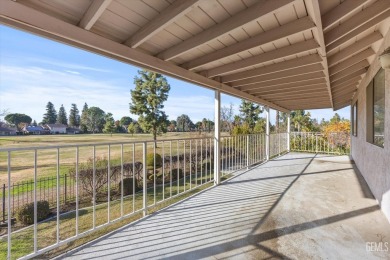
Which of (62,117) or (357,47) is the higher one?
(62,117)

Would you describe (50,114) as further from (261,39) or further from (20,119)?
(261,39)

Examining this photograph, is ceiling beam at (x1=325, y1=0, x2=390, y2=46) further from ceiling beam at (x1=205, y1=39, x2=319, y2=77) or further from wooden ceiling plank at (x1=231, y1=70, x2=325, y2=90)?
wooden ceiling plank at (x1=231, y1=70, x2=325, y2=90)

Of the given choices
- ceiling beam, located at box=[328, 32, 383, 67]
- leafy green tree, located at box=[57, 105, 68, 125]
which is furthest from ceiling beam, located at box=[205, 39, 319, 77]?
leafy green tree, located at box=[57, 105, 68, 125]

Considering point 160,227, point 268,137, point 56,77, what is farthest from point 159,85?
point 56,77

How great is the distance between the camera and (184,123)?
30.7 meters

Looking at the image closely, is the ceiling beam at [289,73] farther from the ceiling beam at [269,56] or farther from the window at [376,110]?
the ceiling beam at [269,56]

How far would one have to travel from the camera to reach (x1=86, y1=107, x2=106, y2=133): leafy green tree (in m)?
33.7

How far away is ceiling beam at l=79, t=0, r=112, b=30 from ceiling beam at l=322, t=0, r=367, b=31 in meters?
1.84

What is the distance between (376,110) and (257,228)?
2863 millimetres

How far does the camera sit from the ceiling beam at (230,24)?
169 cm

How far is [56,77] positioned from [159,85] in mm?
25635

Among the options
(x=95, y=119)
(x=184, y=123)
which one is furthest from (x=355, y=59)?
(x=95, y=119)

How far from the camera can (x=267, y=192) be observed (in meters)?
3.75

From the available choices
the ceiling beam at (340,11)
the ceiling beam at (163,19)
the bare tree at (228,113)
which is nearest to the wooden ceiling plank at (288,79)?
the ceiling beam at (340,11)
